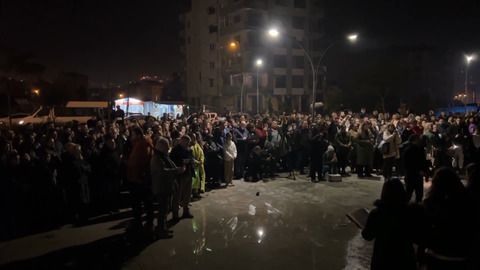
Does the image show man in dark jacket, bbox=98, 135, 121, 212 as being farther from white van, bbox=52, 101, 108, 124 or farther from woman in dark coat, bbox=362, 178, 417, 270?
white van, bbox=52, 101, 108, 124

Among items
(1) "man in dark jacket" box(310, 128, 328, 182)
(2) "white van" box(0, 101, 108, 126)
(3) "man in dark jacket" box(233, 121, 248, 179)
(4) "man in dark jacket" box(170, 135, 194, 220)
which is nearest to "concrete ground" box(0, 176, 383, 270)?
(4) "man in dark jacket" box(170, 135, 194, 220)

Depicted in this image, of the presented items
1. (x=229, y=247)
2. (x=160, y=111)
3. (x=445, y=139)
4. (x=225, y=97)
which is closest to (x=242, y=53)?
(x=225, y=97)

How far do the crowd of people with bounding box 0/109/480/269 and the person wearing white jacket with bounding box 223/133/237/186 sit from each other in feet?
0.13

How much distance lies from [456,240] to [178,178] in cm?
671

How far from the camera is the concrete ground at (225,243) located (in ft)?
21.7

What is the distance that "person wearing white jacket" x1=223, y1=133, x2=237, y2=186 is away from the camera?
13.1 m

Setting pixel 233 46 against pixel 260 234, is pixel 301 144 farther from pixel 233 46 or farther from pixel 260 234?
pixel 233 46

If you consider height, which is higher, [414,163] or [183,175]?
[414,163]

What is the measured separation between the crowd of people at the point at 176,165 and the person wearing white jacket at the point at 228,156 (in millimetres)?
38

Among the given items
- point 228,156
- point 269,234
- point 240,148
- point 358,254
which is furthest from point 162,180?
point 240,148

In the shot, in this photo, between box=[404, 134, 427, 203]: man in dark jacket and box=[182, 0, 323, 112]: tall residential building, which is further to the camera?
box=[182, 0, 323, 112]: tall residential building

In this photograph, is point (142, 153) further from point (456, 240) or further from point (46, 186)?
point (456, 240)

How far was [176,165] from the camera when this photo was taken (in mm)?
9203

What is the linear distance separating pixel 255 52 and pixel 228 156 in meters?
44.9
